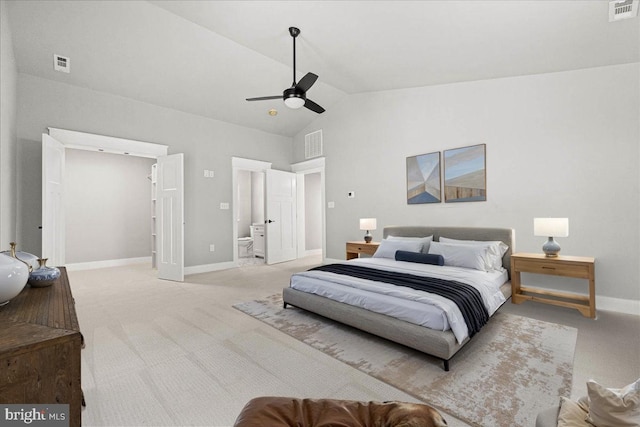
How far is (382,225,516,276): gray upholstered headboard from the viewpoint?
370 centimetres

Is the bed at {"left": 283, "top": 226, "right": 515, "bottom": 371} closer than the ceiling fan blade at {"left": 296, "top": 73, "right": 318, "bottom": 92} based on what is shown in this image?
Yes

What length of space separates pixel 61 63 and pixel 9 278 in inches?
161

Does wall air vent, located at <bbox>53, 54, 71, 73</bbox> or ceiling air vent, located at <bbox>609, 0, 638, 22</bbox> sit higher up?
wall air vent, located at <bbox>53, 54, 71, 73</bbox>

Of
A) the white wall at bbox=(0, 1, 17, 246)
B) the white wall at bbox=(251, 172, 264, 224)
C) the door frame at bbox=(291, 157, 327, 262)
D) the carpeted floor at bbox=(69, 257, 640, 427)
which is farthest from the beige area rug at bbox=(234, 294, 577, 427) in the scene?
the white wall at bbox=(251, 172, 264, 224)

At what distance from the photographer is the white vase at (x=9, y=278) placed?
123 centimetres

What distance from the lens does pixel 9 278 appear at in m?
1.25

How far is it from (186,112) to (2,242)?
3.46 meters

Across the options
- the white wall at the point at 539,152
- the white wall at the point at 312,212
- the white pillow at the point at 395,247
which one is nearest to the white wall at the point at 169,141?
the white wall at the point at 312,212

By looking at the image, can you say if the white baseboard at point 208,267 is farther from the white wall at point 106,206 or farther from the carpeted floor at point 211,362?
the white wall at point 106,206

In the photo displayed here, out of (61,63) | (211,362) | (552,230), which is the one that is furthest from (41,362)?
(61,63)

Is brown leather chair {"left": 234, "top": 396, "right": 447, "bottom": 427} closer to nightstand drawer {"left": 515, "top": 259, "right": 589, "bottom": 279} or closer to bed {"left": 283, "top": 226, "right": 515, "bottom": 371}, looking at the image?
bed {"left": 283, "top": 226, "right": 515, "bottom": 371}

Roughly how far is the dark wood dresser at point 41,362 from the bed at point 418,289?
201cm


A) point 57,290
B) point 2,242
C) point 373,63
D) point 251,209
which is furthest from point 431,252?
point 251,209

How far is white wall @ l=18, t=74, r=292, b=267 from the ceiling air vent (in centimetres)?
568
